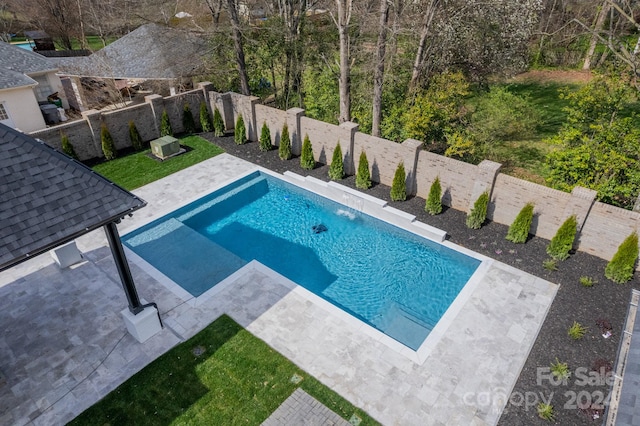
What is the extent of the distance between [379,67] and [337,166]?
4.95m

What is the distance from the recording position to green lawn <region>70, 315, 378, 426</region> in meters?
9.39

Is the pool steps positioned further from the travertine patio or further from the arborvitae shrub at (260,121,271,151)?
the arborvitae shrub at (260,121,271,151)

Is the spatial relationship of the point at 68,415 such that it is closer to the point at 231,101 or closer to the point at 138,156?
Answer: the point at 138,156

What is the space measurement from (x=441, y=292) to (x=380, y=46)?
11.5 meters

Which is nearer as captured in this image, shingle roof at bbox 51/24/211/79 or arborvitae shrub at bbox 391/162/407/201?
arborvitae shrub at bbox 391/162/407/201

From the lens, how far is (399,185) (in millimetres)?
17062

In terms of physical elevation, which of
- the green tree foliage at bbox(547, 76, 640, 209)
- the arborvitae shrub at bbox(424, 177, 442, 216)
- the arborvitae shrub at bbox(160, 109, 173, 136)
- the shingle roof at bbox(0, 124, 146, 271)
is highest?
the shingle roof at bbox(0, 124, 146, 271)

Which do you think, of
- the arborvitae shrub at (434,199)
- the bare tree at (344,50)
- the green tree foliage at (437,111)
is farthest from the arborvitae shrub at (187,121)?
the arborvitae shrub at (434,199)

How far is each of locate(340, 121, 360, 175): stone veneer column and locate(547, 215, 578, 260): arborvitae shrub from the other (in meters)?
9.10

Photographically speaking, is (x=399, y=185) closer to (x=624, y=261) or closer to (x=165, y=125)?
(x=624, y=261)

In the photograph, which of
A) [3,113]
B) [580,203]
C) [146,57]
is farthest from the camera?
[146,57]

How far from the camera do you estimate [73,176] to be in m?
8.70

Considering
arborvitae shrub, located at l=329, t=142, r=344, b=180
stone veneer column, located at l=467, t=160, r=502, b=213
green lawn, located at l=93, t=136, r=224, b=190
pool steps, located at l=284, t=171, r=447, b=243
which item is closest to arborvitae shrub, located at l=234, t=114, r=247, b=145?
green lawn, located at l=93, t=136, r=224, b=190

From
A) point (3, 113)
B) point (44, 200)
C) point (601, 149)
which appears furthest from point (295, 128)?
point (3, 113)
